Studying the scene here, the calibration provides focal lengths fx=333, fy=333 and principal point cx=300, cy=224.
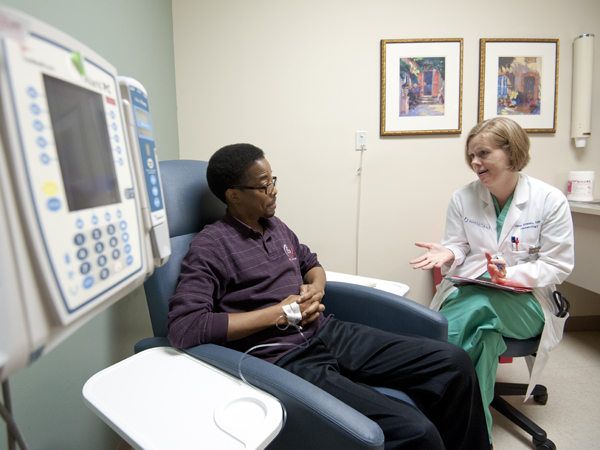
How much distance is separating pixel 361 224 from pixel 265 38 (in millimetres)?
1184

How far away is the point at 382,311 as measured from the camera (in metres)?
1.21

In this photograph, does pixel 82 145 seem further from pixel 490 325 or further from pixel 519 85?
pixel 519 85

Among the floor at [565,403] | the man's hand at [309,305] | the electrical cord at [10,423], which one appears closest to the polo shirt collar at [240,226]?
the man's hand at [309,305]

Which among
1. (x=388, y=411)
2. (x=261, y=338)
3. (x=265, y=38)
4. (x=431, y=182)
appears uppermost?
(x=265, y=38)

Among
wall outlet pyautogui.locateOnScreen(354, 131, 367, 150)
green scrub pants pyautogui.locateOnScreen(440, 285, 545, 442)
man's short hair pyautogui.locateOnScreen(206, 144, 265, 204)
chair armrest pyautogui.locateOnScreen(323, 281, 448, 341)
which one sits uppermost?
wall outlet pyautogui.locateOnScreen(354, 131, 367, 150)

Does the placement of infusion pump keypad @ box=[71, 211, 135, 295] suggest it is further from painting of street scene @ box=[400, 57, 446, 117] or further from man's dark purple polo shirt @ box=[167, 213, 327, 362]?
painting of street scene @ box=[400, 57, 446, 117]

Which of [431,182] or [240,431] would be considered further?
[431,182]

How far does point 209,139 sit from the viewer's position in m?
1.90

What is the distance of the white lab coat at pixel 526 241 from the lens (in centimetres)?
132

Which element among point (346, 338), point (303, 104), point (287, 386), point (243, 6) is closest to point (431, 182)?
point (303, 104)

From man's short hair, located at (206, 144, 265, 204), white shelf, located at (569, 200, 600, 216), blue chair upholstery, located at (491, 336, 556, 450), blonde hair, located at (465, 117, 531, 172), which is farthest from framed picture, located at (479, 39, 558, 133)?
man's short hair, located at (206, 144, 265, 204)

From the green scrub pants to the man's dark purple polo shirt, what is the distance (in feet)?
1.87

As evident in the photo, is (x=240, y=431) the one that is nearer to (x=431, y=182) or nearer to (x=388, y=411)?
(x=388, y=411)

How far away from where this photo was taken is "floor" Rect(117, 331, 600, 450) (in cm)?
136
